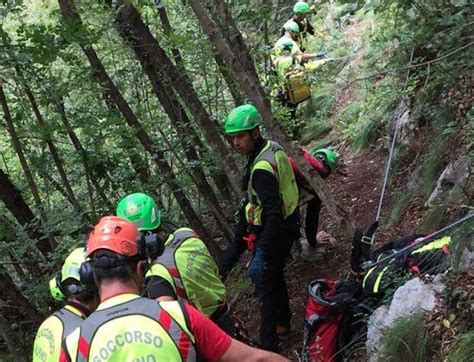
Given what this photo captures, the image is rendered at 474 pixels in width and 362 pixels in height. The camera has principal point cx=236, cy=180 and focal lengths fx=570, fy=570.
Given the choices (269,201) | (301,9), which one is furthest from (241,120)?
(301,9)

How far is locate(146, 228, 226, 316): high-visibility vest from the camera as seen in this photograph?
11.1 ft

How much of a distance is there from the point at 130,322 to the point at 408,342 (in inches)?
77.7

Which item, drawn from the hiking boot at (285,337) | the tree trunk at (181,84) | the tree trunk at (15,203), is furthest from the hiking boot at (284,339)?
the tree trunk at (15,203)

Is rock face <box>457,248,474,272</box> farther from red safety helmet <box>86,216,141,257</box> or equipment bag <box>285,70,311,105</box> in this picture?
equipment bag <box>285,70,311,105</box>

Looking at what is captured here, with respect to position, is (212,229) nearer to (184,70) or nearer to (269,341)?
(184,70)

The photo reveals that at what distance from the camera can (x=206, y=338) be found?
2.36m

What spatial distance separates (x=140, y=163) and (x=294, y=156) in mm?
2574

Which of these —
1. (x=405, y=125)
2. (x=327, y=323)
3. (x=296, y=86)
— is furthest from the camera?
(x=296, y=86)

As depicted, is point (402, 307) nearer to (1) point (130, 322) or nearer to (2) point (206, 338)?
(2) point (206, 338)

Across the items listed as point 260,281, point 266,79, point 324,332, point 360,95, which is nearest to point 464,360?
point 324,332

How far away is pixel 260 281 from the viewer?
489 centimetres

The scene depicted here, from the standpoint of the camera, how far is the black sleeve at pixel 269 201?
4.57 m

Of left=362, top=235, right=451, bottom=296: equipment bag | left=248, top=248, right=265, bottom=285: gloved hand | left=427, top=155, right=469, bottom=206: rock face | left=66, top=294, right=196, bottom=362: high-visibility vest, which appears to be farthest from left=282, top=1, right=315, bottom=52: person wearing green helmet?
left=66, top=294, right=196, bottom=362: high-visibility vest

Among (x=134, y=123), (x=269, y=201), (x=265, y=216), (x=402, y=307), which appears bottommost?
(x=402, y=307)
